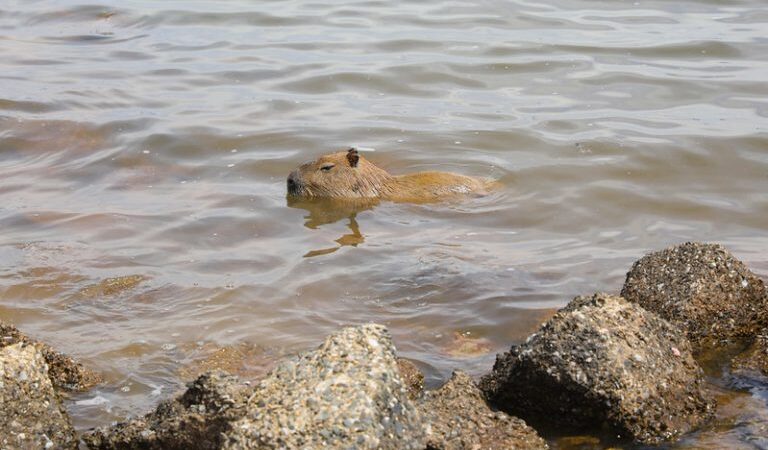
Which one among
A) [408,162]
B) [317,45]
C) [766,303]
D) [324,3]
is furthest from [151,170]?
[324,3]

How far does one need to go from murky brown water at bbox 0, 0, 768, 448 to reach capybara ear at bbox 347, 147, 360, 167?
507mm

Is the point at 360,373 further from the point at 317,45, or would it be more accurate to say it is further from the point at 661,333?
the point at 317,45

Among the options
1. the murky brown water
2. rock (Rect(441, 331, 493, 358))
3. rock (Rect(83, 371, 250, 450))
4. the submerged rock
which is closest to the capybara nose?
the murky brown water

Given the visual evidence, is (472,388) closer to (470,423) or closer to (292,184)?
(470,423)

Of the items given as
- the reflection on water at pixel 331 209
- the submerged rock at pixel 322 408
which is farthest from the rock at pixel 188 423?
the reflection on water at pixel 331 209

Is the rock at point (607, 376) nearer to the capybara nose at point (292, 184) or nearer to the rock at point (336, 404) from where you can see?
the rock at point (336, 404)

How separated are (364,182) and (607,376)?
5120 millimetres

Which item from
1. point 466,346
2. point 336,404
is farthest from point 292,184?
point 336,404

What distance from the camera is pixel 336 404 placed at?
422 cm

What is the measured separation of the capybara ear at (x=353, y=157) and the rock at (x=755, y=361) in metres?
4.58

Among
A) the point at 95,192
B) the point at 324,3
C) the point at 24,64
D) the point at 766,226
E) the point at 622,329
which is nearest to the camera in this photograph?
the point at 622,329

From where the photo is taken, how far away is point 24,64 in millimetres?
14891

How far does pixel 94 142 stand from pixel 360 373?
26.1 ft

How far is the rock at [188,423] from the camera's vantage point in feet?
15.7
